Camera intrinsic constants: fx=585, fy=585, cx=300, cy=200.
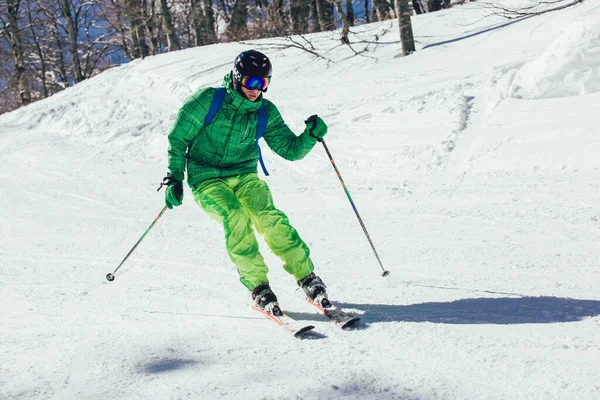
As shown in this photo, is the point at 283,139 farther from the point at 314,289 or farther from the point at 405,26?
the point at 405,26

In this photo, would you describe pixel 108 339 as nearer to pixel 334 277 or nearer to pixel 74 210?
pixel 334 277

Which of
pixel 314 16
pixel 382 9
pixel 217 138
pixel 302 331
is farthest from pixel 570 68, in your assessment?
pixel 314 16

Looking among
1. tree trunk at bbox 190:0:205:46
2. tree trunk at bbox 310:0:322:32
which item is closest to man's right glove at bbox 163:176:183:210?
tree trunk at bbox 190:0:205:46

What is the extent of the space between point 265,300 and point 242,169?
1.04 m

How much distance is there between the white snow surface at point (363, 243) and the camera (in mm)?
3012

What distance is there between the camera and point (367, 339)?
3342mm

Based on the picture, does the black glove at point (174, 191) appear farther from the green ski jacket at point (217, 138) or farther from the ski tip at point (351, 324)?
the ski tip at point (351, 324)

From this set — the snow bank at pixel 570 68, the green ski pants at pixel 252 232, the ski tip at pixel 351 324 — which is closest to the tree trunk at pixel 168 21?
the snow bank at pixel 570 68

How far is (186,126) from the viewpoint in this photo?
407 cm

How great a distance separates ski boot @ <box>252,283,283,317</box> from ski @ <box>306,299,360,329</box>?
30cm

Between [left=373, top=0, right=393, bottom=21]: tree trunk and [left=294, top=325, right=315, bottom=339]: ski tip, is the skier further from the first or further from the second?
[left=373, top=0, right=393, bottom=21]: tree trunk

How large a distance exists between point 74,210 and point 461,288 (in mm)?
5343

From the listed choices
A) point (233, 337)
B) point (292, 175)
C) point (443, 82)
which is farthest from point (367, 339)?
point (443, 82)

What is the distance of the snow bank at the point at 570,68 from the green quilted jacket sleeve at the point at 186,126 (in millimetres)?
5272
